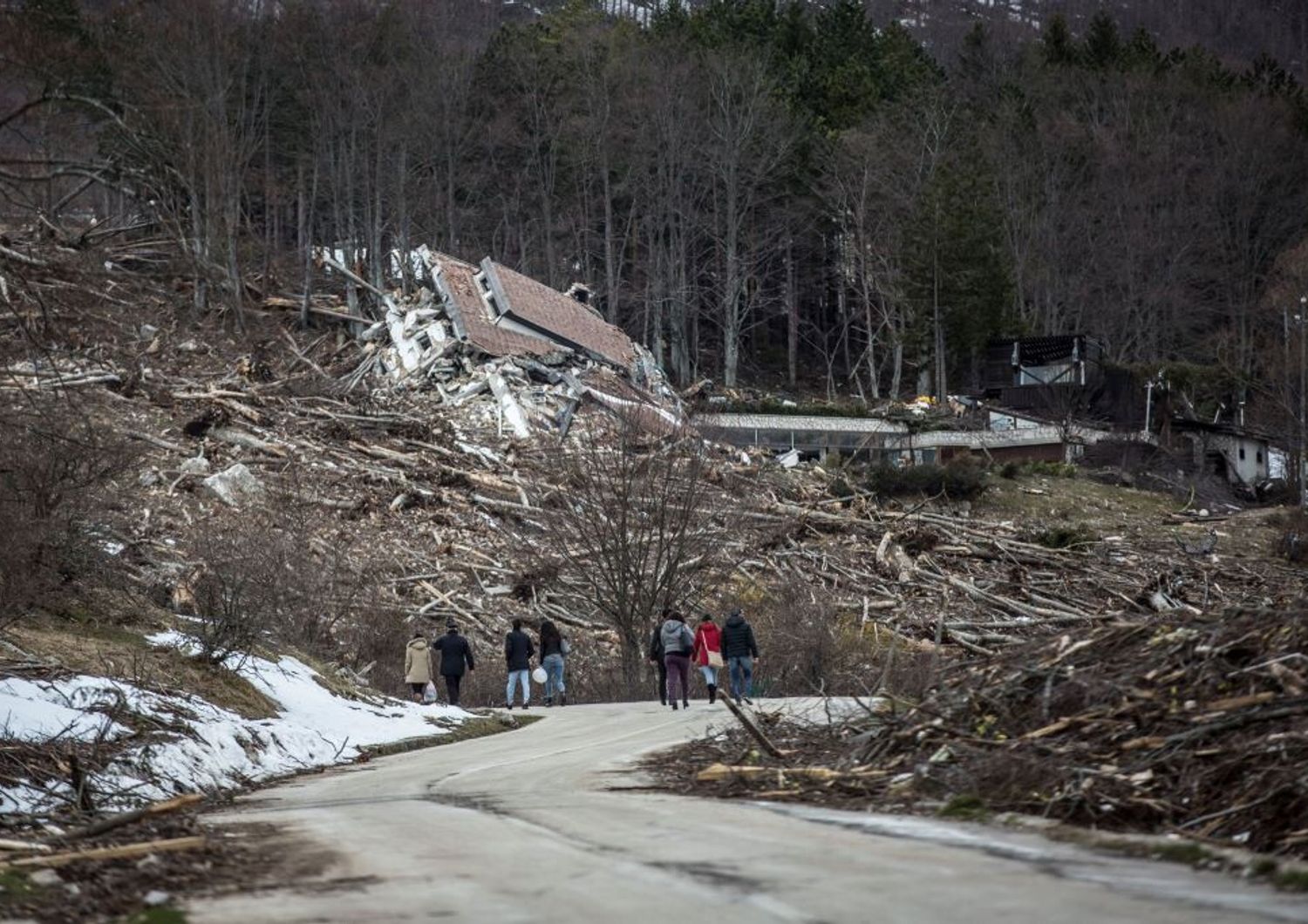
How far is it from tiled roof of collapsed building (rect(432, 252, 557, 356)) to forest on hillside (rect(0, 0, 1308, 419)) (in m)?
9.05

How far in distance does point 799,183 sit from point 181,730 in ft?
219

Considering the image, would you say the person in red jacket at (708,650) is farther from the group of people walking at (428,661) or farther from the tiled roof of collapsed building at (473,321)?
the tiled roof of collapsed building at (473,321)

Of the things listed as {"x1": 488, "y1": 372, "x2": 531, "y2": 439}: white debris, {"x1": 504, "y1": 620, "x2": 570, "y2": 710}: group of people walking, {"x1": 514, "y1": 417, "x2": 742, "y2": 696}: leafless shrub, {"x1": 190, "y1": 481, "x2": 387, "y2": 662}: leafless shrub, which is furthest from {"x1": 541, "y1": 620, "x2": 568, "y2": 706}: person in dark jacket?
{"x1": 488, "y1": 372, "x2": 531, "y2": 439}: white debris

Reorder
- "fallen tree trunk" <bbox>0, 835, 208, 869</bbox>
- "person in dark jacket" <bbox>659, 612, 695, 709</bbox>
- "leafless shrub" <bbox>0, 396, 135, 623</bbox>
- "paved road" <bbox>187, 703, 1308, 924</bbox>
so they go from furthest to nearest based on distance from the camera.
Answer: "person in dark jacket" <bbox>659, 612, 695, 709</bbox>
"leafless shrub" <bbox>0, 396, 135, 623</bbox>
"fallen tree trunk" <bbox>0, 835, 208, 869</bbox>
"paved road" <bbox>187, 703, 1308, 924</bbox>

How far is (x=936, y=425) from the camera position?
6462 cm

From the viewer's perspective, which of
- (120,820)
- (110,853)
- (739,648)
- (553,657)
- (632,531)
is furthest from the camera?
(632,531)

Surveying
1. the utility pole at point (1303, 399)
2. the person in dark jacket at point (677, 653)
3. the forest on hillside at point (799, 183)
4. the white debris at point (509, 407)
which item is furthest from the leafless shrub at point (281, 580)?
the utility pole at point (1303, 399)

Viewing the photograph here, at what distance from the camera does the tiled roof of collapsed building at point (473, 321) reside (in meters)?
52.9

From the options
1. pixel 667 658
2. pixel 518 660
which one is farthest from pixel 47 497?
pixel 667 658

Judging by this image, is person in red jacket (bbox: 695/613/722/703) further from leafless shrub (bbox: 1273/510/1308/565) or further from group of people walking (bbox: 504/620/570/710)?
leafless shrub (bbox: 1273/510/1308/565)

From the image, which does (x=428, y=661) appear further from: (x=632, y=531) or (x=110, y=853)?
(x=110, y=853)

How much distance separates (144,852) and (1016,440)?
58718mm

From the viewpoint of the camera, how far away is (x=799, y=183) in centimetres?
7988

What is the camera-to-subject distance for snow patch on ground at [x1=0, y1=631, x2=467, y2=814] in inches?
548
